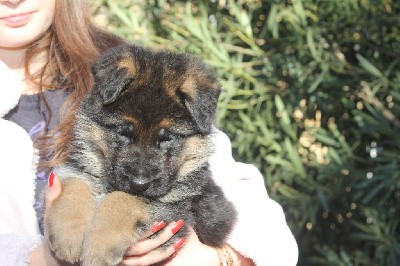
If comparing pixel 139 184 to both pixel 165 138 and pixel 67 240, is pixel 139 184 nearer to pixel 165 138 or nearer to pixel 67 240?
pixel 165 138

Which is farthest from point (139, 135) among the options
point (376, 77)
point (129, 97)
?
point (376, 77)

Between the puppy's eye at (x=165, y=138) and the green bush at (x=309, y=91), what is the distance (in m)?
2.51

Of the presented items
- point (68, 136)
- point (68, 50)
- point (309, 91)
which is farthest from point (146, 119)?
point (309, 91)

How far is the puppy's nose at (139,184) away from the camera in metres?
3.08

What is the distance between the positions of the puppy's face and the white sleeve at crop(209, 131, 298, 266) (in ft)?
1.08

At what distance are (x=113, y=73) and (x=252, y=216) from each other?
0.94 metres

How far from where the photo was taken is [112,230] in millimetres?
3016

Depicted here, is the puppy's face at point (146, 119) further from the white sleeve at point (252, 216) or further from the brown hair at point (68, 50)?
the brown hair at point (68, 50)

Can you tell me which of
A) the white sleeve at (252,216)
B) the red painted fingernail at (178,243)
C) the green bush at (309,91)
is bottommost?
the green bush at (309,91)

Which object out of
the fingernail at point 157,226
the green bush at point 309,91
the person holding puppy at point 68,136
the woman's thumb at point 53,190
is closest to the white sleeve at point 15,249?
the person holding puppy at point 68,136

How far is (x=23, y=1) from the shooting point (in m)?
3.76

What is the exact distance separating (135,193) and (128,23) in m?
3.21

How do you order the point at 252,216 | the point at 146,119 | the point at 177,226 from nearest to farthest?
the point at 146,119 → the point at 177,226 → the point at 252,216

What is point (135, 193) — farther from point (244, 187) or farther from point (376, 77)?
point (376, 77)
